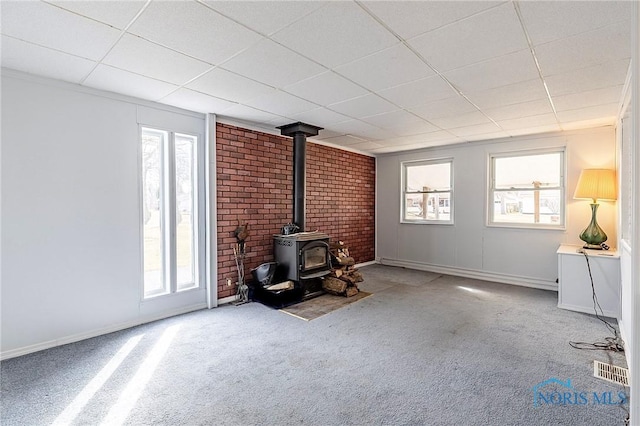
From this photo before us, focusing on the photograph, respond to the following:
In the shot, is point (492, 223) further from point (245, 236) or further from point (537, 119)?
point (245, 236)

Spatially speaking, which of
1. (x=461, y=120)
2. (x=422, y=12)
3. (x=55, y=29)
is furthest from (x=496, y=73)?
(x=55, y=29)

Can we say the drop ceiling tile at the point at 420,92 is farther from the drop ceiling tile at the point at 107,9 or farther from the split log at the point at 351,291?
the split log at the point at 351,291

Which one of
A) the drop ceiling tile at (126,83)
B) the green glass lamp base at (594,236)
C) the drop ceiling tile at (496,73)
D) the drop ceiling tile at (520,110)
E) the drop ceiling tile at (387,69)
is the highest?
the drop ceiling tile at (126,83)

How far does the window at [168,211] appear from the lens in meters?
3.68

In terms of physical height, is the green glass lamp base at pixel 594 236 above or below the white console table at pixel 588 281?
above

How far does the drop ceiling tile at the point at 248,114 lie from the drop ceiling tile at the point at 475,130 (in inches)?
109

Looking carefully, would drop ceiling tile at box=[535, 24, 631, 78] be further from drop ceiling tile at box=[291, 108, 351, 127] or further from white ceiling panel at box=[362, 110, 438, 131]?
drop ceiling tile at box=[291, 108, 351, 127]

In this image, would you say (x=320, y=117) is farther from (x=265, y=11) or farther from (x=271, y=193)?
(x=265, y=11)

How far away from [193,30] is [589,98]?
3.95 m

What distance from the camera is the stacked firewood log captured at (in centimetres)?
455

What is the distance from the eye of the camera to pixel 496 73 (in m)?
2.75

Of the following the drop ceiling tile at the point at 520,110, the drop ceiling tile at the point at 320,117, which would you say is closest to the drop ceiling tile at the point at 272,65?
the drop ceiling tile at the point at 320,117

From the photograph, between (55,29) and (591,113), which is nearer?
(55,29)

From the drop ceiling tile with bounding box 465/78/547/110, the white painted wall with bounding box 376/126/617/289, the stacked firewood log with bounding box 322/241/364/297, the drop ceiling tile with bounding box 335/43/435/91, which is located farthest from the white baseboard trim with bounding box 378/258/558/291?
the drop ceiling tile with bounding box 335/43/435/91
